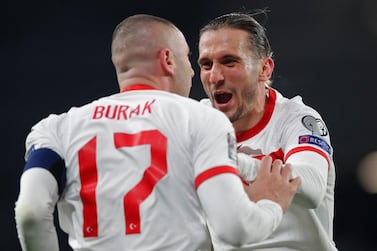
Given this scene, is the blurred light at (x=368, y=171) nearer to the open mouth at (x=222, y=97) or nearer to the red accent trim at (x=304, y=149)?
the open mouth at (x=222, y=97)

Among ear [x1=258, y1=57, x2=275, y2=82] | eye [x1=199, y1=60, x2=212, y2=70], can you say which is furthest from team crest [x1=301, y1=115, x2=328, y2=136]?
eye [x1=199, y1=60, x2=212, y2=70]

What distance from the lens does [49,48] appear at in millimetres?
6238

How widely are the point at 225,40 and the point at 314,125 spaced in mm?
616

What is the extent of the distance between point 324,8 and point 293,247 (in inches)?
144

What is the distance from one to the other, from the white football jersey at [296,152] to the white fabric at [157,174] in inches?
28.9

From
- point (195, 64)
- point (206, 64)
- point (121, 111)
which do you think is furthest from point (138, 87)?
point (195, 64)

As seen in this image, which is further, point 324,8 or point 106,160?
point 324,8

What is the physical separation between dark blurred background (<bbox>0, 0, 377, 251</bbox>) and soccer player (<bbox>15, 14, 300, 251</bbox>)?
3.98 meters

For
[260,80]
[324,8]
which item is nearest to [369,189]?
[324,8]

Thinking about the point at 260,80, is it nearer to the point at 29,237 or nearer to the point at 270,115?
the point at 270,115


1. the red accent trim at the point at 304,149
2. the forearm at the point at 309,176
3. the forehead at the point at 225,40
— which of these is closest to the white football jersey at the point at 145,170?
the forearm at the point at 309,176

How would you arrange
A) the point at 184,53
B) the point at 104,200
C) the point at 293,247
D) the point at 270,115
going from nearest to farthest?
the point at 104,200
the point at 184,53
the point at 293,247
the point at 270,115

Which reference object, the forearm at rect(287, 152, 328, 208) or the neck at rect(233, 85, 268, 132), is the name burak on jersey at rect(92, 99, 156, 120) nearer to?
the forearm at rect(287, 152, 328, 208)

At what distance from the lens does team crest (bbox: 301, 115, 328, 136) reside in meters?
2.98
